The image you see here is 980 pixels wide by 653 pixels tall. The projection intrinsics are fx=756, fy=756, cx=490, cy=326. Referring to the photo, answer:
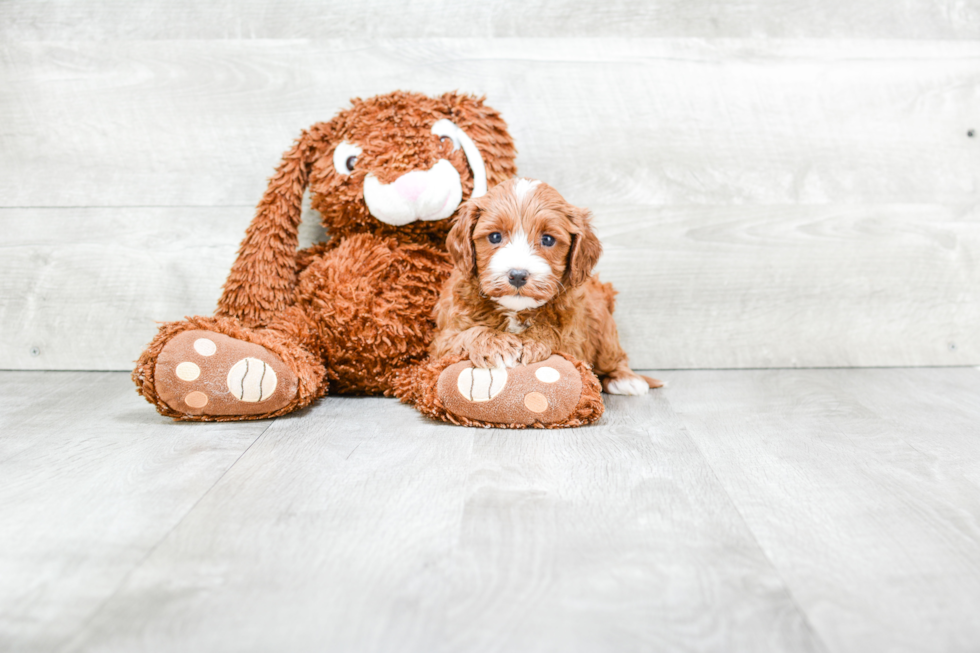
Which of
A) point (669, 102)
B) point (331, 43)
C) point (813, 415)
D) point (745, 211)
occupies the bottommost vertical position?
point (813, 415)

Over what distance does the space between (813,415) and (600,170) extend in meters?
0.60

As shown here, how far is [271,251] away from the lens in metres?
1.29

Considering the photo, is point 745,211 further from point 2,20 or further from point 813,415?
point 2,20

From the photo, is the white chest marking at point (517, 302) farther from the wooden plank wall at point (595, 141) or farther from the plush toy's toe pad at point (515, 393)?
the wooden plank wall at point (595, 141)

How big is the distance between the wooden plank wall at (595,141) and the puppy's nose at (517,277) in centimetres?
48

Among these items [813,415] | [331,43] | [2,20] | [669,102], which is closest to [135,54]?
[2,20]

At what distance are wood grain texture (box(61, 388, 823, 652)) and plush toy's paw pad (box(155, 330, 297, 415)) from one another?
4.1 inches

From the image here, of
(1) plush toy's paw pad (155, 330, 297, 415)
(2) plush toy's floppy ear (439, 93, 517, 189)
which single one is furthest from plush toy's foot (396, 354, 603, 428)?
(2) plush toy's floppy ear (439, 93, 517, 189)

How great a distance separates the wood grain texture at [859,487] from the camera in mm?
633

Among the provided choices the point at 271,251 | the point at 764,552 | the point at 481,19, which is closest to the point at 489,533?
the point at 764,552

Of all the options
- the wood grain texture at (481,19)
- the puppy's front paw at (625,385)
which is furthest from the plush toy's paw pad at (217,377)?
the wood grain texture at (481,19)

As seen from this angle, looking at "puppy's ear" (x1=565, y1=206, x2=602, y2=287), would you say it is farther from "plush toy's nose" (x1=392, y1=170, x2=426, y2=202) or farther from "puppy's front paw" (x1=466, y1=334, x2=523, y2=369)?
"plush toy's nose" (x1=392, y1=170, x2=426, y2=202)

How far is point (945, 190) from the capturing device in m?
1.50

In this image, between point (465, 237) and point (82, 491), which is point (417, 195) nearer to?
point (465, 237)
